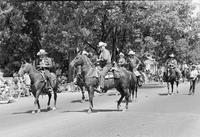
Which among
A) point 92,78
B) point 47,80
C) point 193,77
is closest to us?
point 92,78

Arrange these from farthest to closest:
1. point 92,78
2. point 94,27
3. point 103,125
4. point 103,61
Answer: point 94,27 < point 103,61 < point 92,78 < point 103,125

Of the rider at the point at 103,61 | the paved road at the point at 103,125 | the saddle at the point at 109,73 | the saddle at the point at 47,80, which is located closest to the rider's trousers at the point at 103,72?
the rider at the point at 103,61

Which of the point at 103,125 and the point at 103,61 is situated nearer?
the point at 103,125

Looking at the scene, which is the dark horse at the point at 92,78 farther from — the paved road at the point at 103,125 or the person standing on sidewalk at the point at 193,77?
the person standing on sidewalk at the point at 193,77

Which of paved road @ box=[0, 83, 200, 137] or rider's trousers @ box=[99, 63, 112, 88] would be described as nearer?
paved road @ box=[0, 83, 200, 137]

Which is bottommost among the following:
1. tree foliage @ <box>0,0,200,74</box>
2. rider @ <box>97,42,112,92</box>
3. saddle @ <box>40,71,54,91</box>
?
saddle @ <box>40,71,54,91</box>

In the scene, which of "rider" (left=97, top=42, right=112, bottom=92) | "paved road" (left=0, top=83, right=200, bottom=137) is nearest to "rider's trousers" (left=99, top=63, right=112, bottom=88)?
"rider" (left=97, top=42, right=112, bottom=92)

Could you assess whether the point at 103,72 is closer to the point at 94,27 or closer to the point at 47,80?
the point at 47,80

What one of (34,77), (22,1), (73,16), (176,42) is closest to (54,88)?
(34,77)

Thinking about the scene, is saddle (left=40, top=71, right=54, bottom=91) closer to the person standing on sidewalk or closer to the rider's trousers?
the rider's trousers

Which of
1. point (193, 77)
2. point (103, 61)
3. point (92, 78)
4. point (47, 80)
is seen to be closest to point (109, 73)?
point (103, 61)

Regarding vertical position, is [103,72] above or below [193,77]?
above

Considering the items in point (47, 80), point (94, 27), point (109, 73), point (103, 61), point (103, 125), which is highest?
point (94, 27)

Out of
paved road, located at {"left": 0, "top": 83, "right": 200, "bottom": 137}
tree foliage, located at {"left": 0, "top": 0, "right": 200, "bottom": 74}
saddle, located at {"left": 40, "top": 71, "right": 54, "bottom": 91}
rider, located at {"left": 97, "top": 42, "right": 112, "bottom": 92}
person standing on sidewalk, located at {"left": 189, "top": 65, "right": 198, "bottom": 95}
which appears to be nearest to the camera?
paved road, located at {"left": 0, "top": 83, "right": 200, "bottom": 137}
